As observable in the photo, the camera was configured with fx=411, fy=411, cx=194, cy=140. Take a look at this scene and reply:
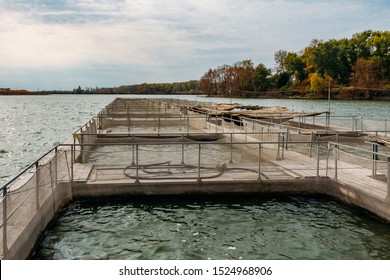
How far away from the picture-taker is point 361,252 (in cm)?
848

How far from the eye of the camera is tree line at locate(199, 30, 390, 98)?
381ft

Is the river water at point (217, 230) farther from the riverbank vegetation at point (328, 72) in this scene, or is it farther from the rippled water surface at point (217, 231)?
the riverbank vegetation at point (328, 72)

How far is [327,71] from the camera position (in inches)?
4956

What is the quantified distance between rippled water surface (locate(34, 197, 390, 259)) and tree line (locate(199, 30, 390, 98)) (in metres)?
87.9

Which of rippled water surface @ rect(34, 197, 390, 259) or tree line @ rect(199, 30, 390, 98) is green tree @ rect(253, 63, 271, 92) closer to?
tree line @ rect(199, 30, 390, 98)

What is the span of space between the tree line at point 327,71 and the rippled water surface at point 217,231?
87.9 metres

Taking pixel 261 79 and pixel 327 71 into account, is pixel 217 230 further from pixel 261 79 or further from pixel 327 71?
pixel 261 79

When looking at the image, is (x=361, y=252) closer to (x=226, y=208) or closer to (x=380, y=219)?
(x=380, y=219)

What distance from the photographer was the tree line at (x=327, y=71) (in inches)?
4569

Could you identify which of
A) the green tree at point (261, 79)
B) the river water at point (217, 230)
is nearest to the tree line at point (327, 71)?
the green tree at point (261, 79)

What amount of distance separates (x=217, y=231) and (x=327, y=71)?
12523 centimetres

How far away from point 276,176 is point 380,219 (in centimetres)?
332

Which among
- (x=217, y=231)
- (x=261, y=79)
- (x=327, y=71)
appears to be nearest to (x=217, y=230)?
(x=217, y=231)

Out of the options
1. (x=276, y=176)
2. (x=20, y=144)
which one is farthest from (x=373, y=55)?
(x=276, y=176)
